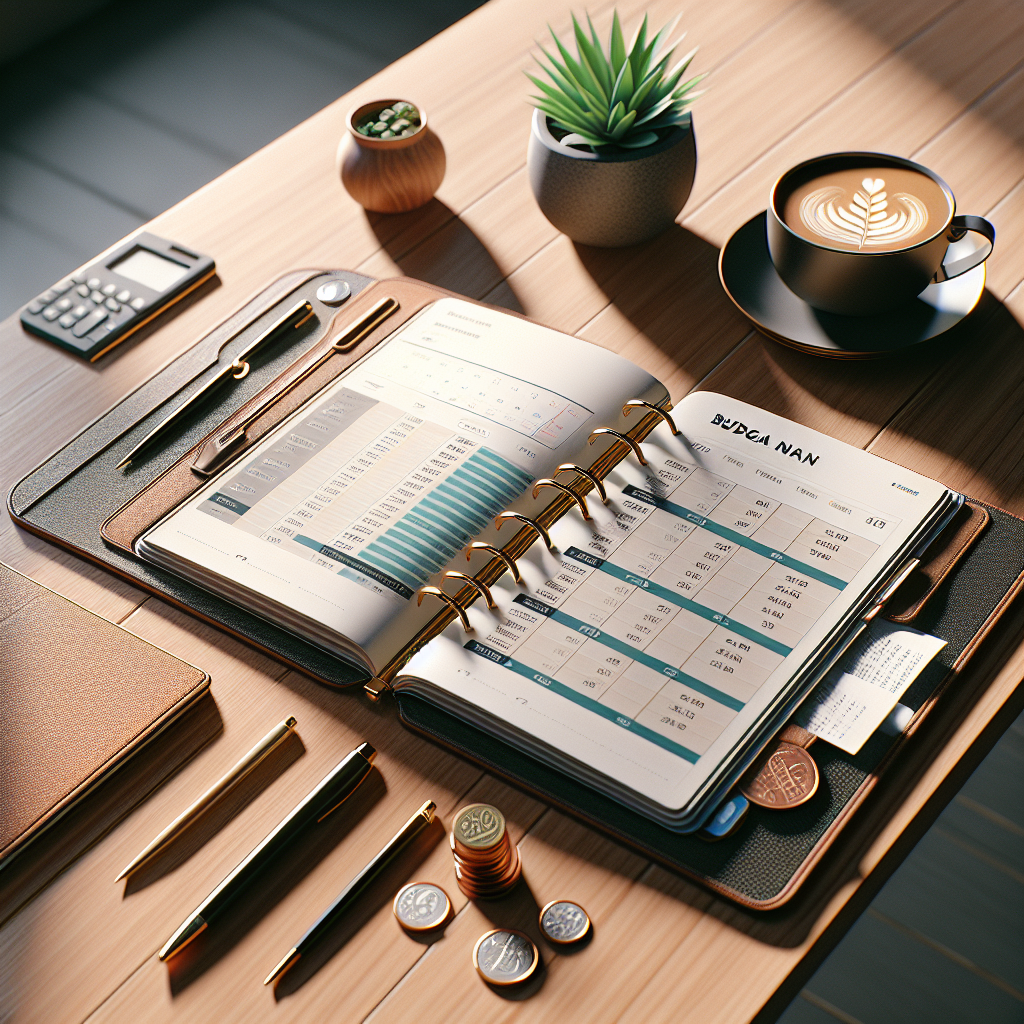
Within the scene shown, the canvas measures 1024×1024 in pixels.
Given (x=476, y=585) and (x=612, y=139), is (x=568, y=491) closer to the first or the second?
(x=476, y=585)

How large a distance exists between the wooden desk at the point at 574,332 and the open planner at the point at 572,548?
5 centimetres

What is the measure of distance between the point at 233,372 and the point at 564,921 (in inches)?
22.9

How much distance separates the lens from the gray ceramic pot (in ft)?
3.22

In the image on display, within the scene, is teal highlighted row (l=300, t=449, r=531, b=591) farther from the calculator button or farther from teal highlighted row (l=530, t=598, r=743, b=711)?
the calculator button

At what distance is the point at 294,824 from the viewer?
0.65m

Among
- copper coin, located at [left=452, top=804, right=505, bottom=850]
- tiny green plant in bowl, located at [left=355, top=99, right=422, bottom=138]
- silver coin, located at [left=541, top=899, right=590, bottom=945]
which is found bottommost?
silver coin, located at [left=541, top=899, right=590, bottom=945]

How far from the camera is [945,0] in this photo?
134cm

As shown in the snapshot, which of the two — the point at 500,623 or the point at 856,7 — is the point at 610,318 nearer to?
the point at 500,623

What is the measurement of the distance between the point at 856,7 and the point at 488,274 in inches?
27.0

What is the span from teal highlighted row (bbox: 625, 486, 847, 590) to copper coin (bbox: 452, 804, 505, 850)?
0.27m

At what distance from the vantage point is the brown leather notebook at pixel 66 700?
680 mm

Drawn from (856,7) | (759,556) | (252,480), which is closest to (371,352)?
(252,480)

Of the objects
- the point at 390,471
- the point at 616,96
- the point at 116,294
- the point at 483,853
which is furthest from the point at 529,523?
the point at 116,294

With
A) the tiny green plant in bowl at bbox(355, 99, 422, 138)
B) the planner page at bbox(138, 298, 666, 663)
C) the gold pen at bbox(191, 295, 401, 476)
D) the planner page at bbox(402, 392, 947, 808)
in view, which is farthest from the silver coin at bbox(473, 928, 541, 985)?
the tiny green plant in bowl at bbox(355, 99, 422, 138)
